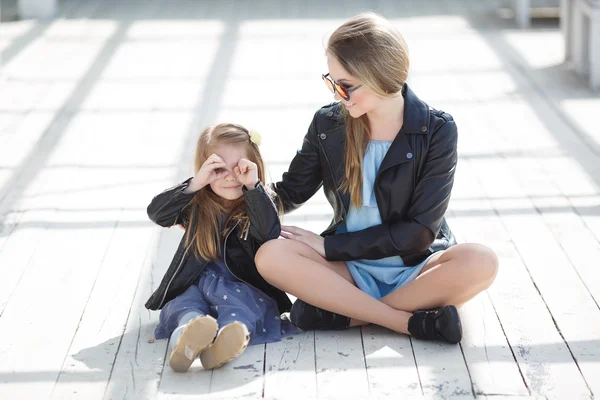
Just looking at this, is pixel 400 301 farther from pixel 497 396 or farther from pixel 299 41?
pixel 299 41

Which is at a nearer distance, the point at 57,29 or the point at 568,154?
the point at 568,154

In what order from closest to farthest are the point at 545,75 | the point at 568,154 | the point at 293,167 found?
the point at 293,167
the point at 568,154
the point at 545,75

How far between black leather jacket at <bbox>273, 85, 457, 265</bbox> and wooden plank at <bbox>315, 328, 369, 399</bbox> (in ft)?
0.76

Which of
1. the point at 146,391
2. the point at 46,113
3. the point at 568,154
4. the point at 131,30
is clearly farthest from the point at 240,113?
the point at 146,391

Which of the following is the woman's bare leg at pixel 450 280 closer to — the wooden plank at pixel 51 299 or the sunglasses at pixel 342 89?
the sunglasses at pixel 342 89

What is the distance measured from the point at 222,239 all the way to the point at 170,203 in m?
0.20

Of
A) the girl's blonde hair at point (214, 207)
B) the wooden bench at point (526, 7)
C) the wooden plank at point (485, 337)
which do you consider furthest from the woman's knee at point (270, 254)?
the wooden bench at point (526, 7)

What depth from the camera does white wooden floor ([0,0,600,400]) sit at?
2.64m

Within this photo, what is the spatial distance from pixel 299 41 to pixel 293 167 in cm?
454

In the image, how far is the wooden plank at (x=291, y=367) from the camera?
8.35 feet

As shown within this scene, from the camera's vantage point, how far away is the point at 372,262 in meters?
2.97

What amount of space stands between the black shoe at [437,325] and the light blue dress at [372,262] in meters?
0.15

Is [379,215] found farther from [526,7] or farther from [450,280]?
[526,7]

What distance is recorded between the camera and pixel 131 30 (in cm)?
780
